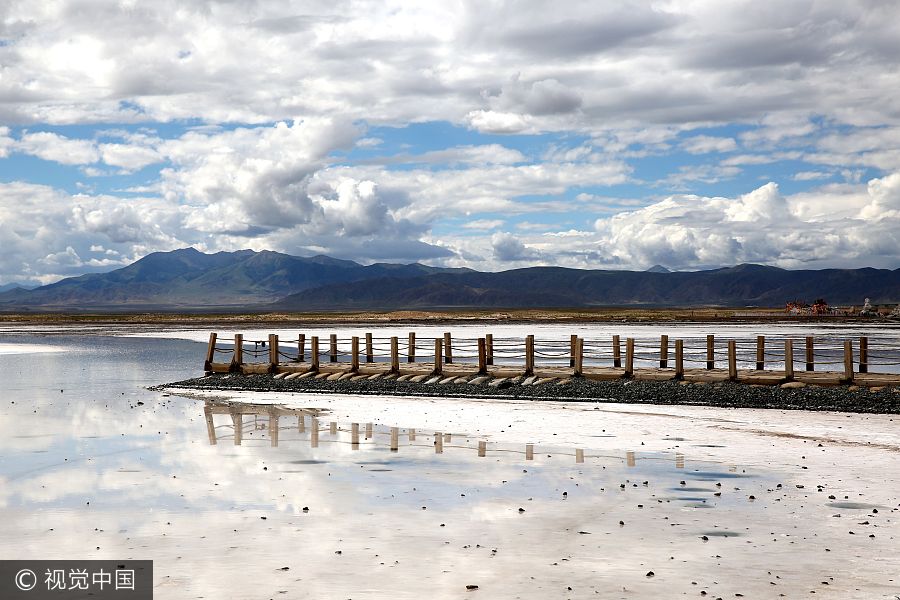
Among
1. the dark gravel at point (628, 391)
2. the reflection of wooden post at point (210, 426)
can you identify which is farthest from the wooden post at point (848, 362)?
the reflection of wooden post at point (210, 426)

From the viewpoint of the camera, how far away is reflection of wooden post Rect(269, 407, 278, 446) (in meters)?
19.5

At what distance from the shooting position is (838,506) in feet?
41.5

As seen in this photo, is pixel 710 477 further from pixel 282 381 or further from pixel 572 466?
pixel 282 381

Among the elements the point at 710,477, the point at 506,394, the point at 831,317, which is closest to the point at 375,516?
the point at 710,477

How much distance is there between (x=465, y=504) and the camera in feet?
42.4

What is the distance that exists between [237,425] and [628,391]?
1377cm

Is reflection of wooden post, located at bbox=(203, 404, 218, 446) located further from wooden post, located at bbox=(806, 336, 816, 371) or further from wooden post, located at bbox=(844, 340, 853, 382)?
wooden post, located at bbox=(806, 336, 816, 371)

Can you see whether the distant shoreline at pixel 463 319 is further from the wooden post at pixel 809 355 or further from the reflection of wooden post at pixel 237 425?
the reflection of wooden post at pixel 237 425

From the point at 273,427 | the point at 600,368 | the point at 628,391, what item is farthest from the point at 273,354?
Answer: the point at 273,427

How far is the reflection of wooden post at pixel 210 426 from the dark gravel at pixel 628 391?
7020mm

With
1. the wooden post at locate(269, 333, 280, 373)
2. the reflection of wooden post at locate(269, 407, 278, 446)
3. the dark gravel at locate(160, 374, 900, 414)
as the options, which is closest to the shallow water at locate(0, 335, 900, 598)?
the reflection of wooden post at locate(269, 407, 278, 446)

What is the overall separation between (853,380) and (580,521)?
20049 millimetres

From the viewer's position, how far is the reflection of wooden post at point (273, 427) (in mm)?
19453

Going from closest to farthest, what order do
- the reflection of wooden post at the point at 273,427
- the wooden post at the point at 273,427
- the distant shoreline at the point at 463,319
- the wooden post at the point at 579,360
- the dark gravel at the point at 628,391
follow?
the wooden post at the point at 273,427, the reflection of wooden post at the point at 273,427, the dark gravel at the point at 628,391, the wooden post at the point at 579,360, the distant shoreline at the point at 463,319
